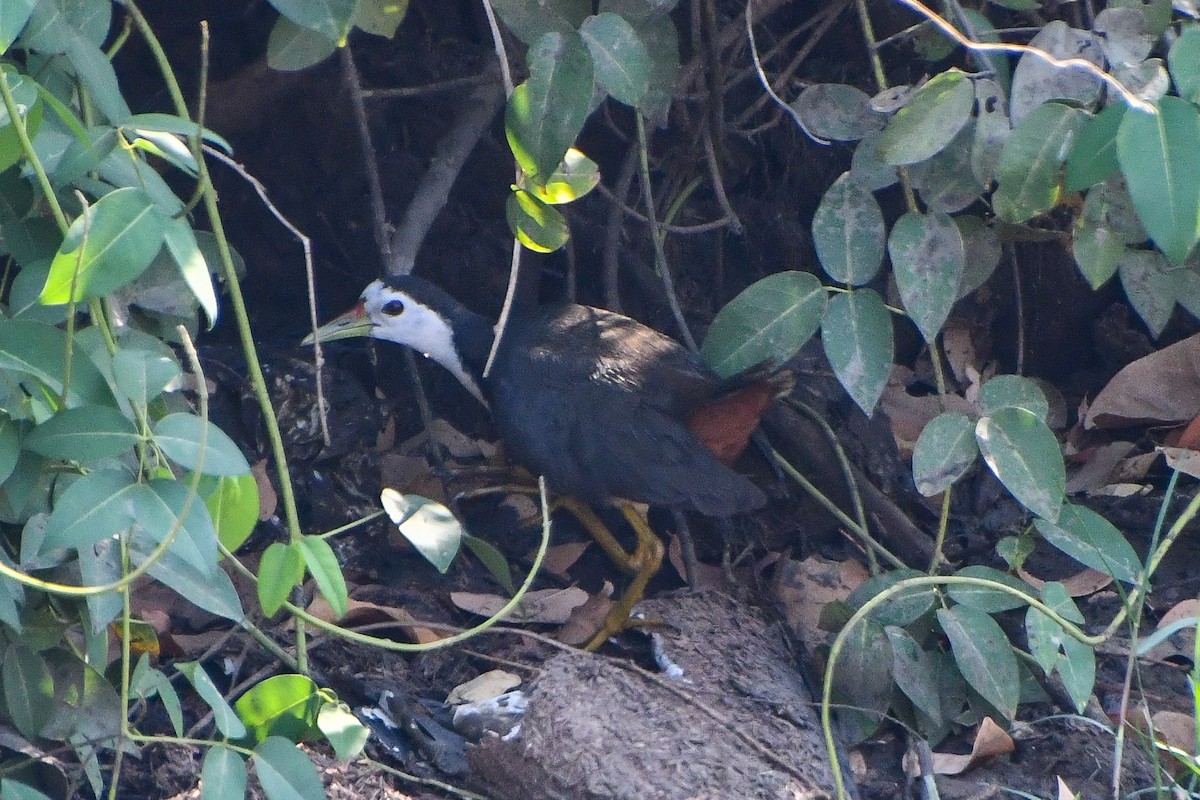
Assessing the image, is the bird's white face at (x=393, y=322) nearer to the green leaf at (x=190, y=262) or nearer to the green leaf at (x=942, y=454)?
the green leaf at (x=942, y=454)

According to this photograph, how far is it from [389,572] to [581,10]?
1430mm

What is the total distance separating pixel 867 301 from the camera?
7.66 ft

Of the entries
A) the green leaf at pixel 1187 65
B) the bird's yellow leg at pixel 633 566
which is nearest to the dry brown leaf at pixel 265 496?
the bird's yellow leg at pixel 633 566

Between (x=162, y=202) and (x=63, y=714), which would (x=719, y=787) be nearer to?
(x=63, y=714)

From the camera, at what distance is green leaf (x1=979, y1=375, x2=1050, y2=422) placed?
7.64ft

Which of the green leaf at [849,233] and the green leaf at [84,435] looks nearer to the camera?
the green leaf at [84,435]

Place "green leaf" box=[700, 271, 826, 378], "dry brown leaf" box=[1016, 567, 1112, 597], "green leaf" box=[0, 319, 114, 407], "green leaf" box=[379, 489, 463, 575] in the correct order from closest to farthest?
"green leaf" box=[0, 319, 114, 407] → "green leaf" box=[379, 489, 463, 575] → "green leaf" box=[700, 271, 826, 378] → "dry brown leaf" box=[1016, 567, 1112, 597]

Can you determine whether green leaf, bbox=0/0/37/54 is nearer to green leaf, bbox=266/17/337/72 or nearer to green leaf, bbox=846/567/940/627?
green leaf, bbox=266/17/337/72

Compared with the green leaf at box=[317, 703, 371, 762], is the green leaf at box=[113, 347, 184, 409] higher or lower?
higher

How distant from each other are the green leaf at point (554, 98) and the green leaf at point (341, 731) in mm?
976

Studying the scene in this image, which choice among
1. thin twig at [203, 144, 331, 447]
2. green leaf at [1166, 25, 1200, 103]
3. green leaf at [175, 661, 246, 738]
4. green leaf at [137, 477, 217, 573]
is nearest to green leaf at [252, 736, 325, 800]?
green leaf at [175, 661, 246, 738]

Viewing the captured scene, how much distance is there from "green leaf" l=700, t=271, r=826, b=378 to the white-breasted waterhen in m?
0.41

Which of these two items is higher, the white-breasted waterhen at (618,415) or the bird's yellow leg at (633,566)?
the white-breasted waterhen at (618,415)

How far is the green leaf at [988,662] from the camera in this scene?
2236 millimetres
